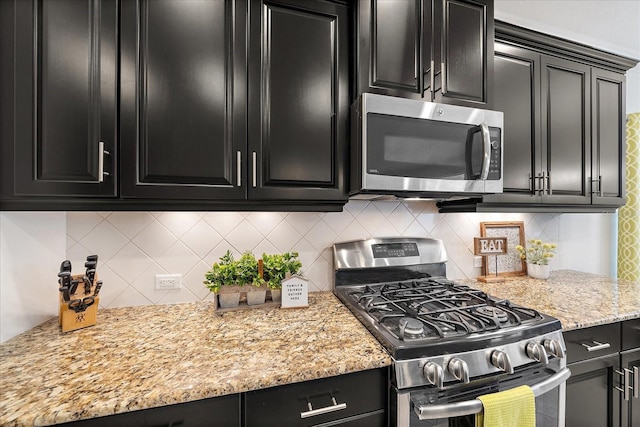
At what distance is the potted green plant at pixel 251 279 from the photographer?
131cm

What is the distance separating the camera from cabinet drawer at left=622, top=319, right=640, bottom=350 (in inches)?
52.4

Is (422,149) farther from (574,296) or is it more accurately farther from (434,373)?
(574,296)

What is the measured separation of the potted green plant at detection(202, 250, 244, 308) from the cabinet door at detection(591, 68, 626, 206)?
227 centimetres

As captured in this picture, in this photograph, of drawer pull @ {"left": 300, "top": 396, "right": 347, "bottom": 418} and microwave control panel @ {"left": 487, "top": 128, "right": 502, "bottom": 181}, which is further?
microwave control panel @ {"left": 487, "top": 128, "right": 502, "bottom": 181}

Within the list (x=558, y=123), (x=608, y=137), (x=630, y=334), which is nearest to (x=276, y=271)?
(x=630, y=334)

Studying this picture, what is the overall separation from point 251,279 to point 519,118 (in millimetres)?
1777

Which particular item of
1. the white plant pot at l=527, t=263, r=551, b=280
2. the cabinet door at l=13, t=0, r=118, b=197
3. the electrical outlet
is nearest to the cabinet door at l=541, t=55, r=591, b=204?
the white plant pot at l=527, t=263, r=551, b=280

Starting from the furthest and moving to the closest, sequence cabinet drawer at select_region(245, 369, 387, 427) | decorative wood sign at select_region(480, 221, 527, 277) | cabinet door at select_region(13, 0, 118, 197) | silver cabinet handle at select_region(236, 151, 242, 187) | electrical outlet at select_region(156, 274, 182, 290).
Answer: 1. decorative wood sign at select_region(480, 221, 527, 277)
2. electrical outlet at select_region(156, 274, 182, 290)
3. silver cabinet handle at select_region(236, 151, 242, 187)
4. cabinet door at select_region(13, 0, 118, 197)
5. cabinet drawer at select_region(245, 369, 387, 427)

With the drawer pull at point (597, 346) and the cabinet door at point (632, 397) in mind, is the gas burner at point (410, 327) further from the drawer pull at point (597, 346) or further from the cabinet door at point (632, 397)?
the cabinet door at point (632, 397)

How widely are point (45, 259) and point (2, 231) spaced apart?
0.22 meters

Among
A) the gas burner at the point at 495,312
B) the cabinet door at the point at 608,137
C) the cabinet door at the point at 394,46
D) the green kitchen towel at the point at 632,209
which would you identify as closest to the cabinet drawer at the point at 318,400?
the gas burner at the point at 495,312

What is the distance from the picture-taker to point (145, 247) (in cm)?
136

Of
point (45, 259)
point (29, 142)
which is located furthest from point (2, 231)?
point (29, 142)

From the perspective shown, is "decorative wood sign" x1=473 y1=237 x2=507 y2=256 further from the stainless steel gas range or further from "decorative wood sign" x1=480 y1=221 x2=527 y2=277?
the stainless steel gas range
